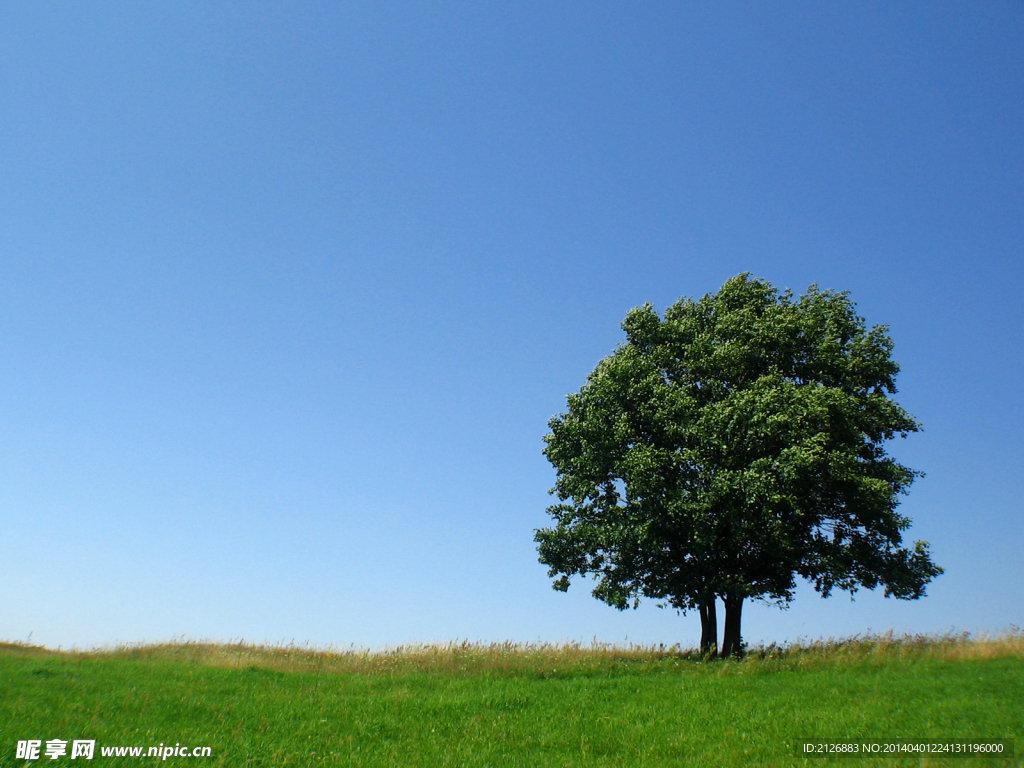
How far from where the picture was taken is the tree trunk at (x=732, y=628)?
93.9 feet

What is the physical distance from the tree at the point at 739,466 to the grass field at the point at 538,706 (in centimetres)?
356

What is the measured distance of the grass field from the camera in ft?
47.5

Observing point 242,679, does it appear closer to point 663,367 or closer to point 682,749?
point 682,749

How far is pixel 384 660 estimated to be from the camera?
29.3 m

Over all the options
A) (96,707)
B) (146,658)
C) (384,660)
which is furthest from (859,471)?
(146,658)

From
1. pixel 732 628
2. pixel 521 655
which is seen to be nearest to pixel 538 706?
pixel 521 655

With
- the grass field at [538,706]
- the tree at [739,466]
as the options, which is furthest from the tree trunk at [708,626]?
the grass field at [538,706]

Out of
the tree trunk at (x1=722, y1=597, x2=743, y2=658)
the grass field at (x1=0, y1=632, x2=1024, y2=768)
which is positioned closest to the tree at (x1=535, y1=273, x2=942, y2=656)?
the tree trunk at (x1=722, y1=597, x2=743, y2=658)

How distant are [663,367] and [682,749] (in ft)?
67.5

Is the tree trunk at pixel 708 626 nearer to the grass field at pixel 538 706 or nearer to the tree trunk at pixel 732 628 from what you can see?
the tree trunk at pixel 732 628

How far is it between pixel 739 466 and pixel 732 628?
7.53 meters

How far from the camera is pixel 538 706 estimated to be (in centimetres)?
1928

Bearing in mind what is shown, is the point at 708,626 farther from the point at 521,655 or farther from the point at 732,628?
the point at 521,655

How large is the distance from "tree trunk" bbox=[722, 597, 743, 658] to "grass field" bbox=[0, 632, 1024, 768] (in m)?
2.04
